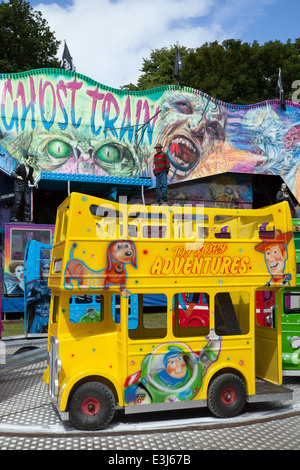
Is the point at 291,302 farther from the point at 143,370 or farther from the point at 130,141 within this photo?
the point at 130,141

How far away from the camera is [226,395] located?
686 cm

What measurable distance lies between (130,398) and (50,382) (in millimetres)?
1270

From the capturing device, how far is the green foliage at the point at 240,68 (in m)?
35.2

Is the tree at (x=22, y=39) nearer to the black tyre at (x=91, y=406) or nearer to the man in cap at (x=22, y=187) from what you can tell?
the man in cap at (x=22, y=187)

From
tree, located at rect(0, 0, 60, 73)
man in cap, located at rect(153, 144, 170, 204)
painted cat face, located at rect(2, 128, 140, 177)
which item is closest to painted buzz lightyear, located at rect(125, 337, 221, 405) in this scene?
man in cap, located at rect(153, 144, 170, 204)

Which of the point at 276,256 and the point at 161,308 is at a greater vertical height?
the point at 276,256

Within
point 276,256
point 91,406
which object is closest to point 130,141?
point 276,256

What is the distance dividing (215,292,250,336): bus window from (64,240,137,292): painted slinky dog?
1.62 meters

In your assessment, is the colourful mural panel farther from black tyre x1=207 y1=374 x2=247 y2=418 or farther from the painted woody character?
black tyre x1=207 y1=374 x2=247 y2=418

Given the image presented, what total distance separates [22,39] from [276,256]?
31.9m

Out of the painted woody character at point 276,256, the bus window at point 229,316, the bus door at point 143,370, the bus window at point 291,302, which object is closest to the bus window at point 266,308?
the bus window at point 291,302

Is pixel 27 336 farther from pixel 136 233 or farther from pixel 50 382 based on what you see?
pixel 136 233

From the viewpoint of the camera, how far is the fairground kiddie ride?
645cm
